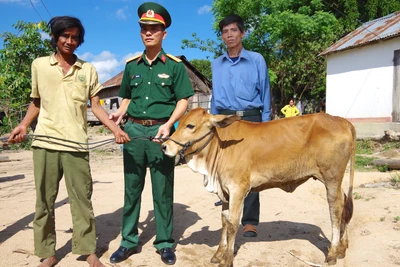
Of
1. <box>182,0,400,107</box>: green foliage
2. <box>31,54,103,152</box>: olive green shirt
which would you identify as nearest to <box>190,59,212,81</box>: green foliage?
<box>182,0,400,107</box>: green foliage

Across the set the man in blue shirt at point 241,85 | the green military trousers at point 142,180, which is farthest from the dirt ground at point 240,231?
the man in blue shirt at point 241,85

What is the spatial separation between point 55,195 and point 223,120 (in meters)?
1.66

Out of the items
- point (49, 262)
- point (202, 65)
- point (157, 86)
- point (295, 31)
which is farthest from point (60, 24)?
point (202, 65)

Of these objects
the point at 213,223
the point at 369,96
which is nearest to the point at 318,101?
the point at 369,96

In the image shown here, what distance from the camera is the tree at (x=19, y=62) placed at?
9.52m

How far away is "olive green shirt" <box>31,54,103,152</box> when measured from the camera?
3266 mm

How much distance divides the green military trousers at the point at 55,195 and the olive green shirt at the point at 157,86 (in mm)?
702

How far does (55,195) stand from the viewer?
3.37 metres

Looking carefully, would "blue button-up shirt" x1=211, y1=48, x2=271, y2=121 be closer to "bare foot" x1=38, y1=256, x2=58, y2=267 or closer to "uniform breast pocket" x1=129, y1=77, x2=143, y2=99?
"uniform breast pocket" x1=129, y1=77, x2=143, y2=99

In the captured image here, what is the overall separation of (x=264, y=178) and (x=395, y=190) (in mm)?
3705

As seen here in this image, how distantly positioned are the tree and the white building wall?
10051 millimetres

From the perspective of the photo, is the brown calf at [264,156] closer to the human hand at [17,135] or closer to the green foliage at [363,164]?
the human hand at [17,135]

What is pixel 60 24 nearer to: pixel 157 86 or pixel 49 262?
pixel 157 86

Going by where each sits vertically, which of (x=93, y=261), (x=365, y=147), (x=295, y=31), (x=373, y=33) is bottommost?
(x=93, y=261)
